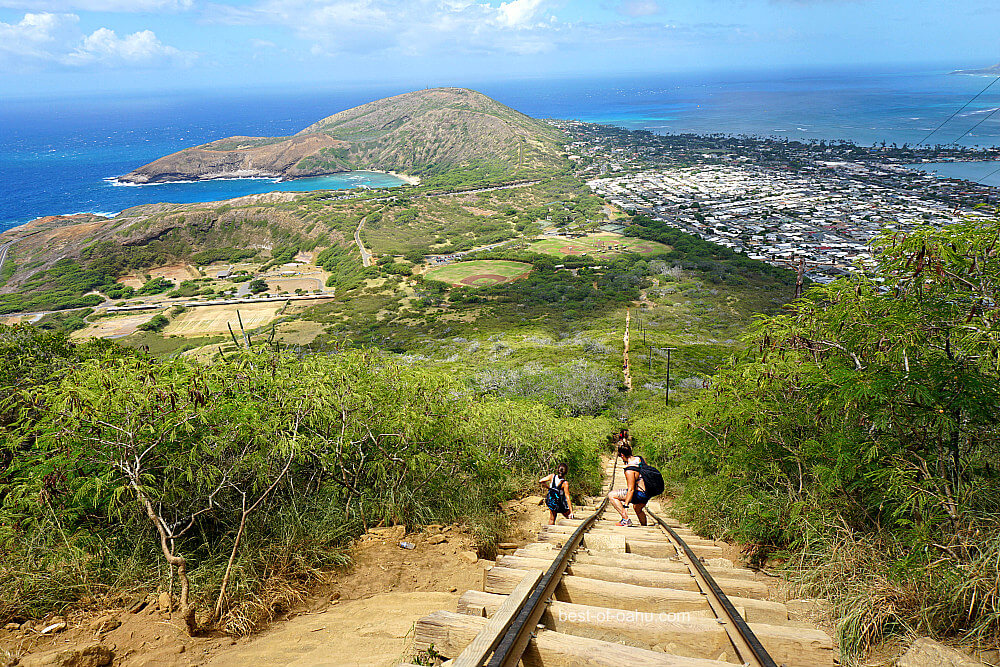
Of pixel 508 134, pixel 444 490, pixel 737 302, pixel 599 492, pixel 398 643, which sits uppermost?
pixel 508 134

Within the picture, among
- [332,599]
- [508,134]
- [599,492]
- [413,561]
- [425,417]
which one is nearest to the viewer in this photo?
[332,599]

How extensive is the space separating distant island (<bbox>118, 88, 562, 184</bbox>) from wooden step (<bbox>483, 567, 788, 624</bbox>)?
14431cm

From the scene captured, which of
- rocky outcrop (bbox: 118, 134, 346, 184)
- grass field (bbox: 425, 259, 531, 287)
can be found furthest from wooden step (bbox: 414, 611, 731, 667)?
rocky outcrop (bbox: 118, 134, 346, 184)

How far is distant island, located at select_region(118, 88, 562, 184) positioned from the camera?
15550 cm

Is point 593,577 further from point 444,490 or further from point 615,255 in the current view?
point 615,255

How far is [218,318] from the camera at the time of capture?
63562mm

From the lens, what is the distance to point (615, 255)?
256 ft

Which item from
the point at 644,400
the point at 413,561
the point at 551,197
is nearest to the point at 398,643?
the point at 413,561

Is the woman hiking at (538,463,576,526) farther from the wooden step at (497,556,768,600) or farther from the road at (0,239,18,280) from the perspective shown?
the road at (0,239,18,280)

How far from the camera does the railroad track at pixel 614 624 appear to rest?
8.68 ft

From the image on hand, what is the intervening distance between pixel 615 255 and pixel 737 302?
23768 mm

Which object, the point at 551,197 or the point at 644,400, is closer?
the point at 644,400

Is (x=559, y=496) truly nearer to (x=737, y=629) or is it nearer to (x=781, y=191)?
(x=737, y=629)

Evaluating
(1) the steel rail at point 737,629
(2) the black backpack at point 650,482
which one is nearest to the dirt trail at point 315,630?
(1) the steel rail at point 737,629
